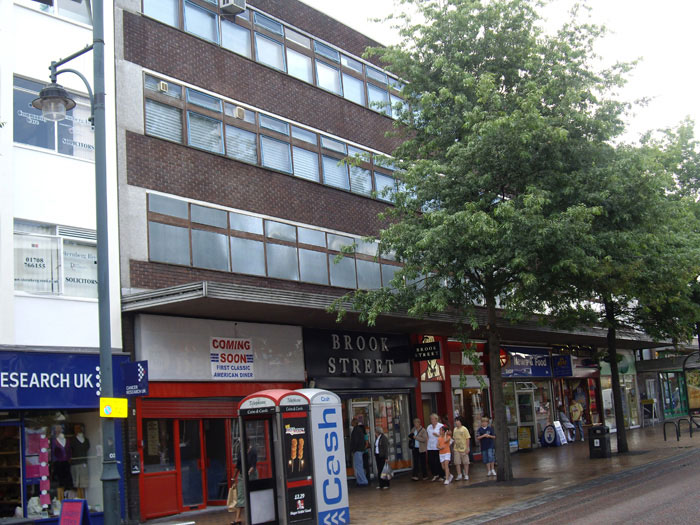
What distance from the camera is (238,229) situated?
18484 mm

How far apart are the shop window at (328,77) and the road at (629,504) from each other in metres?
13.2

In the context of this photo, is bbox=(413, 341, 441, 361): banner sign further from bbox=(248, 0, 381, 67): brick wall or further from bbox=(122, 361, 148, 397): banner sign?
bbox=(122, 361, 148, 397): banner sign

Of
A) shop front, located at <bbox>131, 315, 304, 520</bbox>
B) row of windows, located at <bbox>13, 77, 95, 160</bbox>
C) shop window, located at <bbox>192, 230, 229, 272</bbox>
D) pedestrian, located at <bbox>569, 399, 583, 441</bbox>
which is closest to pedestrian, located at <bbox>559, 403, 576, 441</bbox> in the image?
pedestrian, located at <bbox>569, 399, 583, 441</bbox>

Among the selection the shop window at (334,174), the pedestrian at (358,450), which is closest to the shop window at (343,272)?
the shop window at (334,174)

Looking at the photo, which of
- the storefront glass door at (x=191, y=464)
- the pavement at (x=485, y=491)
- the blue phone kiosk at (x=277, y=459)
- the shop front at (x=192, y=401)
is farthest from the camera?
the storefront glass door at (x=191, y=464)

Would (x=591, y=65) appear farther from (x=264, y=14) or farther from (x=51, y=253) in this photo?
(x=51, y=253)

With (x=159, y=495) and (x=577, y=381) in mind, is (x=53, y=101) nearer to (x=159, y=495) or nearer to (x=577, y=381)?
(x=159, y=495)

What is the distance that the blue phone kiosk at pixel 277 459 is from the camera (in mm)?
11797

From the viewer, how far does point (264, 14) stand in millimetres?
20812

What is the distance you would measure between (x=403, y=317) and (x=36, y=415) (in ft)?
30.6

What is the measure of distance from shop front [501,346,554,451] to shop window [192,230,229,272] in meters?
13.2

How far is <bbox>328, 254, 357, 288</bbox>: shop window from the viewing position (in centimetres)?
2108

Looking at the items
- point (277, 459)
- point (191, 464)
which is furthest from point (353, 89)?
point (277, 459)

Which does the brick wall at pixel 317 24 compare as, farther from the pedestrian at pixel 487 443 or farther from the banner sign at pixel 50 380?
the pedestrian at pixel 487 443
